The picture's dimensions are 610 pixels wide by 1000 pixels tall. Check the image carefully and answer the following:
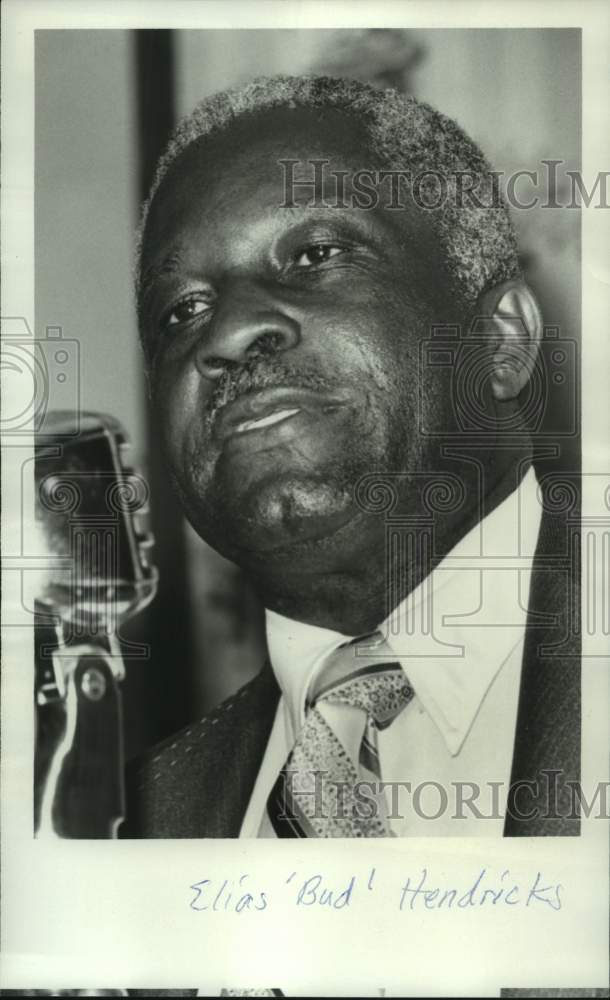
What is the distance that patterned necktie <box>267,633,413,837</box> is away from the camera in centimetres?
106

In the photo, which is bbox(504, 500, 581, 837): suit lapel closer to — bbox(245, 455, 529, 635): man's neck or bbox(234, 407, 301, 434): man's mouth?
bbox(245, 455, 529, 635): man's neck

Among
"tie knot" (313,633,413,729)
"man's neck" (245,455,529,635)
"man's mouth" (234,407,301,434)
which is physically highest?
"man's mouth" (234,407,301,434)

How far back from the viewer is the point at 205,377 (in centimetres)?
107

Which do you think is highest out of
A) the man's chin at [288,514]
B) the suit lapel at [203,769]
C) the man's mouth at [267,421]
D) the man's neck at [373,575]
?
the man's mouth at [267,421]

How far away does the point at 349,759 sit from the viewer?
1064 mm

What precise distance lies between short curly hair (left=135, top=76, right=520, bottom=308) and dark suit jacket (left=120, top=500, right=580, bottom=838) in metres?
0.29

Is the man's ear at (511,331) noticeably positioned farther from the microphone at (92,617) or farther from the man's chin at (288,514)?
the microphone at (92,617)

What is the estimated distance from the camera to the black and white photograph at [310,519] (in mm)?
1060

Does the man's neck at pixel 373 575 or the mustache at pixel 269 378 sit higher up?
the mustache at pixel 269 378

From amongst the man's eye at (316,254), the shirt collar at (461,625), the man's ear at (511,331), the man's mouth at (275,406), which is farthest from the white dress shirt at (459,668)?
the man's eye at (316,254)

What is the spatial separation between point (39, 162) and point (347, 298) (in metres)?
0.38

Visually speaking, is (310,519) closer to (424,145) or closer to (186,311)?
(186,311)
